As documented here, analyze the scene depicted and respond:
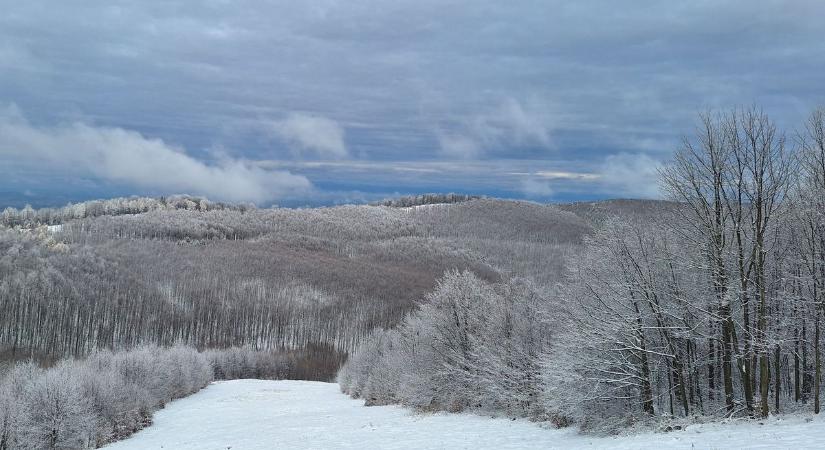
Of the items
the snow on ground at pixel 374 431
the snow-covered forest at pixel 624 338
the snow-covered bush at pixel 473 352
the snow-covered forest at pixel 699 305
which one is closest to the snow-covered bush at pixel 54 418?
the snow-covered forest at pixel 624 338

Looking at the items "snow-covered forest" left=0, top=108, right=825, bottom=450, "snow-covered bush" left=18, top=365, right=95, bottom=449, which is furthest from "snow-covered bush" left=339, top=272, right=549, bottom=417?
"snow-covered bush" left=18, top=365, right=95, bottom=449

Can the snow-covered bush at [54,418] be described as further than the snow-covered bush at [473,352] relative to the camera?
Yes

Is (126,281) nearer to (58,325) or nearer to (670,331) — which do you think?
(58,325)

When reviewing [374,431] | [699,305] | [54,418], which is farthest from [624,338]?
[54,418]

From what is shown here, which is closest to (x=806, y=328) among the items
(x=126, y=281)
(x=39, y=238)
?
(x=126, y=281)

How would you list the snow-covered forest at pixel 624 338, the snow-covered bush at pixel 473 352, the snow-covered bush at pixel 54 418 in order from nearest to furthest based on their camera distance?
the snow-covered forest at pixel 624 338, the snow-covered bush at pixel 473 352, the snow-covered bush at pixel 54 418

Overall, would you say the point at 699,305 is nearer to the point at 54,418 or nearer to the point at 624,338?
the point at 624,338

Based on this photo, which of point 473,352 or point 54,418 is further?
point 473,352

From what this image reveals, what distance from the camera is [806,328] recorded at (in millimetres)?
26531

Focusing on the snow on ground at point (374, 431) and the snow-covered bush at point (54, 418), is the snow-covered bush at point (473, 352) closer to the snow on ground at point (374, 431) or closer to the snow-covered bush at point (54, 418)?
the snow on ground at point (374, 431)

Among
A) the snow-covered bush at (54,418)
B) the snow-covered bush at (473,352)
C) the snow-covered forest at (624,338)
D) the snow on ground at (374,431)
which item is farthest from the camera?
the snow-covered bush at (54,418)

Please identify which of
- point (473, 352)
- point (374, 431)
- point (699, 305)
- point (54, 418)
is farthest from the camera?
point (473, 352)

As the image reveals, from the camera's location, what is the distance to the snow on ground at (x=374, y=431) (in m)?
20.1

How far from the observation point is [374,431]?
110 ft
